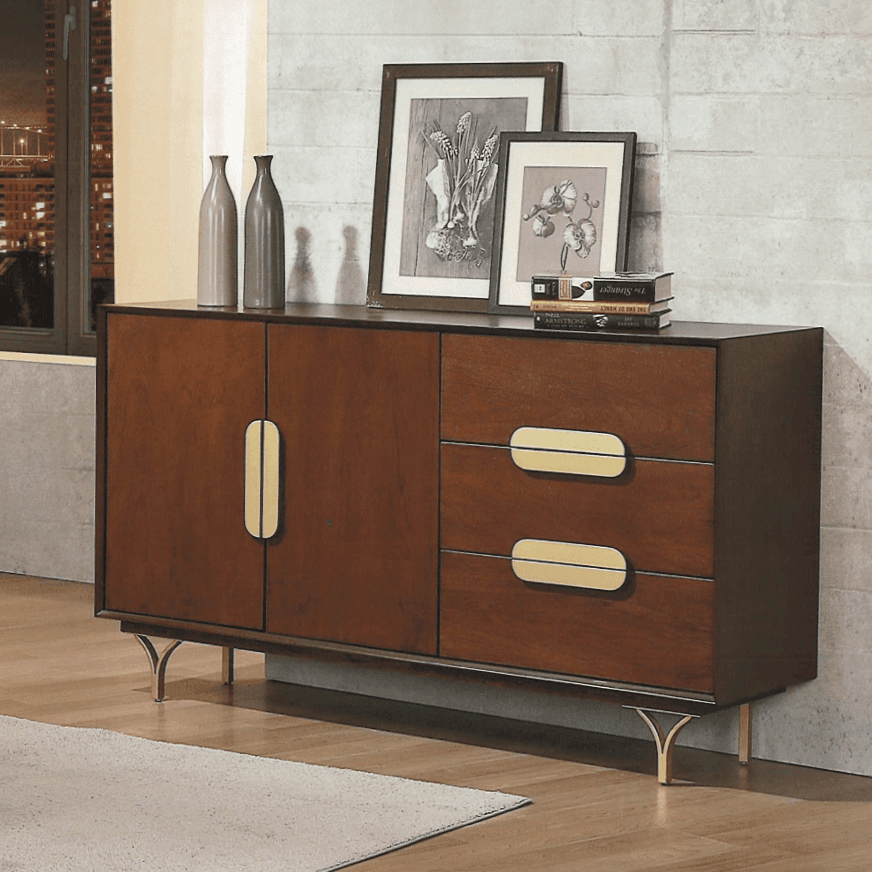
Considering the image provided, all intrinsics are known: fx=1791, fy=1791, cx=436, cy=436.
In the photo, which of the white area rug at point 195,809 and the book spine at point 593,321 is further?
the book spine at point 593,321

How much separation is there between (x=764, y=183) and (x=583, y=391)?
0.61 m

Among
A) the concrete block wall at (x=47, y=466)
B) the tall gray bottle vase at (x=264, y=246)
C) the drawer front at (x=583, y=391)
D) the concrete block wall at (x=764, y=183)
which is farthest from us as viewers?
the concrete block wall at (x=47, y=466)

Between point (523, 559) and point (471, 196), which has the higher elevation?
point (471, 196)

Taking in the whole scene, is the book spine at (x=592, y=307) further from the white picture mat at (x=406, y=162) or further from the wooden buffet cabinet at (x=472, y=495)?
the white picture mat at (x=406, y=162)

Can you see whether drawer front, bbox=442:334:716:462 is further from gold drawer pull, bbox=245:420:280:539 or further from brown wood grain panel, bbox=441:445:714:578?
gold drawer pull, bbox=245:420:280:539

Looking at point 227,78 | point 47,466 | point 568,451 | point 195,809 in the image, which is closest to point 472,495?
point 568,451

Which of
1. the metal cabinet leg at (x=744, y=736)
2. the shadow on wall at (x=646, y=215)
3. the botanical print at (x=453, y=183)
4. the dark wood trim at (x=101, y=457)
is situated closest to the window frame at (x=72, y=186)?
the dark wood trim at (x=101, y=457)

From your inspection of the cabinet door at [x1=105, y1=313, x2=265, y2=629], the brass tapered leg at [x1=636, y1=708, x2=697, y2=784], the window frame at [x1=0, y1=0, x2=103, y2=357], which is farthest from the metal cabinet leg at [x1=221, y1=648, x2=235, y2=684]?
the window frame at [x1=0, y1=0, x2=103, y2=357]

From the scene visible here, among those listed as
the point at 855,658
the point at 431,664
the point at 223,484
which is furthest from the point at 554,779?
the point at 223,484

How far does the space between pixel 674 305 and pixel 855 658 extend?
2.63 feet

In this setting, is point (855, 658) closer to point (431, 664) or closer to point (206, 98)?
point (431, 664)

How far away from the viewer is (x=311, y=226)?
421 centimetres

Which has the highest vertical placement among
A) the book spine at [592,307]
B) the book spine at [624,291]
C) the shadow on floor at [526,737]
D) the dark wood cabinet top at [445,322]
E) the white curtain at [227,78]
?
the white curtain at [227,78]

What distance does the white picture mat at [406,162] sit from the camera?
153 inches
